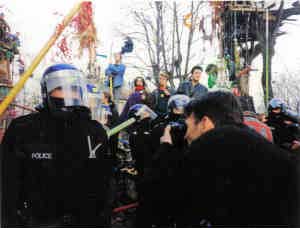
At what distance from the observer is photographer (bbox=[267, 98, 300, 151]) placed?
3405 mm

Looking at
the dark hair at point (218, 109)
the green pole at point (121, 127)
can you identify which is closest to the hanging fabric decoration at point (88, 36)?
the green pole at point (121, 127)

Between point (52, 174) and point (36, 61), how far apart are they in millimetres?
1565

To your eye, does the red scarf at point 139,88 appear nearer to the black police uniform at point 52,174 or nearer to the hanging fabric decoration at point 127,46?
the hanging fabric decoration at point 127,46

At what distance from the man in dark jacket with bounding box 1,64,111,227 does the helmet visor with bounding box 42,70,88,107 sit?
0.06m

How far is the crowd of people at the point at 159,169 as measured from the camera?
1.15 m

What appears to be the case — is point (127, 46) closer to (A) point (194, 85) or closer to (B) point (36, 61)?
(A) point (194, 85)

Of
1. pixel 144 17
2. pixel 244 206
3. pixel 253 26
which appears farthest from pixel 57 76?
pixel 253 26

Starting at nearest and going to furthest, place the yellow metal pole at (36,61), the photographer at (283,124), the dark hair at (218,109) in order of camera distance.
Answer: the dark hair at (218,109), the yellow metal pole at (36,61), the photographer at (283,124)

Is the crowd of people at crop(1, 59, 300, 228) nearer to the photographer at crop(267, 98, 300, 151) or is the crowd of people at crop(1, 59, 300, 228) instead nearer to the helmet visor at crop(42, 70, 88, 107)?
the helmet visor at crop(42, 70, 88, 107)

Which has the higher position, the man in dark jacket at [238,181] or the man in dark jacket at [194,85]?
the man in dark jacket at [194,85]

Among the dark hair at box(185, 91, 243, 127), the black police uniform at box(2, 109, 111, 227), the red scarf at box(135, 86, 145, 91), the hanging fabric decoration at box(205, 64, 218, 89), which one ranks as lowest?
the black police uniform at box(2, 109, 111, 227)

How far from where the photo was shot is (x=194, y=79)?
355 cm

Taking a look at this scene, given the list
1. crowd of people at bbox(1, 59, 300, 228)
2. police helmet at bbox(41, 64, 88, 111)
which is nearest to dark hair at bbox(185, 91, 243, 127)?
crowd of people at bbox(1, 59, 300, 228)

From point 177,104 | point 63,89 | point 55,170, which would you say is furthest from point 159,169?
point 177,104
